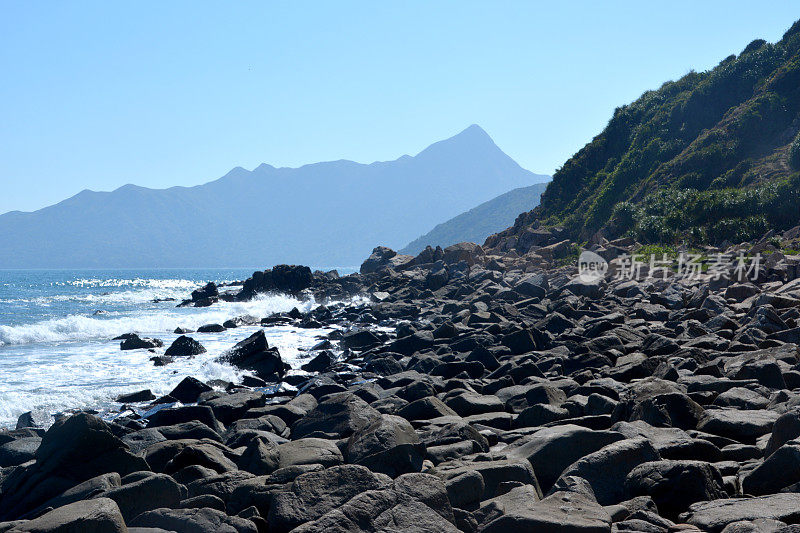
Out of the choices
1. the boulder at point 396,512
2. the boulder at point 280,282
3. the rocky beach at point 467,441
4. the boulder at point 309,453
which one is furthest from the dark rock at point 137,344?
the boulder at point 280,282

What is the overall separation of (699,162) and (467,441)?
143ft

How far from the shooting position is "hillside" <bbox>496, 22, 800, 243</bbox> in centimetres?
3544

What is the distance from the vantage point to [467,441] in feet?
23.4

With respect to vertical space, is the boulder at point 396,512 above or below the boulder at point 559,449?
above

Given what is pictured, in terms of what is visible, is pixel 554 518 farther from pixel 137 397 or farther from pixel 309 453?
pixel 137 397

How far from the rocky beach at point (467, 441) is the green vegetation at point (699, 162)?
18.5 m

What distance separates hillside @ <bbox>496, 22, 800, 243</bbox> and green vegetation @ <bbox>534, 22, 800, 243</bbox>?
70 mm

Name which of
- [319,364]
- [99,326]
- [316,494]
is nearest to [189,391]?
[319,364]

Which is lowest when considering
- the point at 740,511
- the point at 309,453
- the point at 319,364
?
the point at 319,364

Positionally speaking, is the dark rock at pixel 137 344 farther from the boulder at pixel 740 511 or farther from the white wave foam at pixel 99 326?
the boulder at pixel 740 511

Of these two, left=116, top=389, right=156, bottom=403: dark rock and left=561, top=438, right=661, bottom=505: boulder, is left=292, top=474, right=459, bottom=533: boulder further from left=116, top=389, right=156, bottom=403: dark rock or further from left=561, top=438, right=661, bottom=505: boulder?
left=116, top=389, right=156, bottom=403: dark rock

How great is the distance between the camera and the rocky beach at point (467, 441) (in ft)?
15.7

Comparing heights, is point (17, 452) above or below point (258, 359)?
above

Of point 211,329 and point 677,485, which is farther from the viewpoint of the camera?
point 211,329
